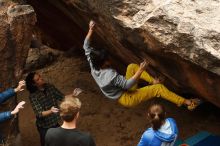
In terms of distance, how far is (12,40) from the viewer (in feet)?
19.1

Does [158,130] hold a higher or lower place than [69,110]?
lower

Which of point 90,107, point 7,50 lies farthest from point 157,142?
point 90,107

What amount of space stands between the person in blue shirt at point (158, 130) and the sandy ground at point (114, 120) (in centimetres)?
239

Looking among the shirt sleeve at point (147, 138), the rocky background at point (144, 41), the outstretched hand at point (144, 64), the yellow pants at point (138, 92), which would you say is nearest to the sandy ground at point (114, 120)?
the rocky background at point (144, 41)

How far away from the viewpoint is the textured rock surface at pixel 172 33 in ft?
14.5

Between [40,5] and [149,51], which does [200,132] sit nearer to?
[149,51]

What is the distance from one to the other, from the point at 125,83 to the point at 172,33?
1056 mm

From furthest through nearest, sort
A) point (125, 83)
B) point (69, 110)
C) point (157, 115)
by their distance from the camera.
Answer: point (125, 83) → point (157, 115) → point (69, 110)

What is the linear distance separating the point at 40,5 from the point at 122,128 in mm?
2783

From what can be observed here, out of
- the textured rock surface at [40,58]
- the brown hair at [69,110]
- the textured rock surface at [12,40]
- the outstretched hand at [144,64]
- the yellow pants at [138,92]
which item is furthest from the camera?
the textured rock surface at [40,58]

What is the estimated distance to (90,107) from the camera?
7785mm

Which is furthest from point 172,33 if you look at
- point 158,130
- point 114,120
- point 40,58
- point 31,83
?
point 40,58

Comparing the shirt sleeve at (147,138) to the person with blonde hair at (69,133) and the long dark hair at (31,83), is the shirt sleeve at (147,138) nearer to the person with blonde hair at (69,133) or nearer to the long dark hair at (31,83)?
the person with blonde hair at (69,133)

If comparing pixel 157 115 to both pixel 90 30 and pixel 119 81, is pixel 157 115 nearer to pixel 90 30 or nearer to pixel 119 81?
pixel 119 81
